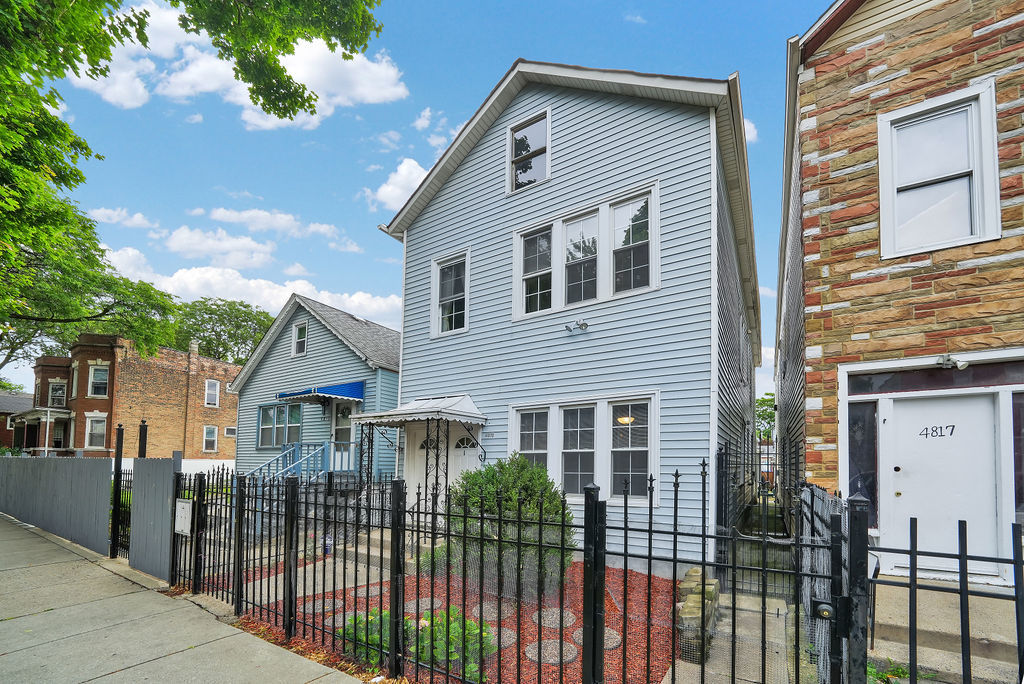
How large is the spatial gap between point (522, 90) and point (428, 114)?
737cm

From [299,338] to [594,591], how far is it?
16.0 metres

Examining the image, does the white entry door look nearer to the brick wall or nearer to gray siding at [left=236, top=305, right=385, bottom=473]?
the brick wall

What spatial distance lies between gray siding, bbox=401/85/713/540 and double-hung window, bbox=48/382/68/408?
30.5m

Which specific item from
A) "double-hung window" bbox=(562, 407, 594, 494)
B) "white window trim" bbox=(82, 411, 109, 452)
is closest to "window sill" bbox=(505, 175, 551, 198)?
"double-hung window" bbox=(562, 407, 594, 494)

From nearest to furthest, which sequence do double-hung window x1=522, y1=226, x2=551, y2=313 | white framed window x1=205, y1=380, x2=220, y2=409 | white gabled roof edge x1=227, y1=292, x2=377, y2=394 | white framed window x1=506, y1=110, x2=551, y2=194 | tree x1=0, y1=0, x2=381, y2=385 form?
tree x1=0, y1=0, x2=381, y2=385 → double-hung window x1=522, y1=226, x2=551, y2=313 → white framed window x1=506, y1=110, x2=551, y2=194 → white gabled roof edge x1=227, y1=292, x2=377, y2=394 → white framed window x1=205, y1=380, x2=220, y2=409

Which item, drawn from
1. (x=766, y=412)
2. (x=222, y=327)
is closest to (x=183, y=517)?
(x=222, y=327)

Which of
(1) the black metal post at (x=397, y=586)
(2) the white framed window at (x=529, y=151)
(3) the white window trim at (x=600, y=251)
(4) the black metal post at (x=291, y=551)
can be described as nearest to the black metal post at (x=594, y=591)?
(1) the black metal post at (x=397, y=586)

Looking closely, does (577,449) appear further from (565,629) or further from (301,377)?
(301,377)

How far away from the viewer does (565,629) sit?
5.32 m

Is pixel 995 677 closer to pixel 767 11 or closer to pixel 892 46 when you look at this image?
pixel 892 46

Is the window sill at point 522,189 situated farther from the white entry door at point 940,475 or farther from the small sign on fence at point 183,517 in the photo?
the small sign on fence at point 183,517

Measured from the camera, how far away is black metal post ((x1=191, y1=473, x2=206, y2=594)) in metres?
6.89

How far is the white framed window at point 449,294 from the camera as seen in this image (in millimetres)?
11863

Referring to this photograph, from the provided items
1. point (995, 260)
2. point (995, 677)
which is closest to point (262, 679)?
point (995, 677)
